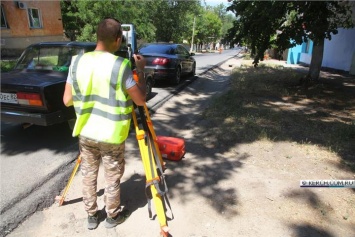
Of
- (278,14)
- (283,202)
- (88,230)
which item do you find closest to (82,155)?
(88,230)

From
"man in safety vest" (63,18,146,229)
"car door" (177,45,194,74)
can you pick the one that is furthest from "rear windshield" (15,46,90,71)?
"car door" (177,45,194,74)

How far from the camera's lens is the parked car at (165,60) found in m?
9.55

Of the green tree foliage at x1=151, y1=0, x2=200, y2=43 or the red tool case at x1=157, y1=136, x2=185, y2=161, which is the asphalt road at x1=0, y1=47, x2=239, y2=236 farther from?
the green tree foliage at x1=151, y1=0, x2=200, y2=43

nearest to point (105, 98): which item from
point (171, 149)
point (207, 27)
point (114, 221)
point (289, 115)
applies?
point (114, 221)

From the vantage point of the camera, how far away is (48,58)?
4832 millimetres

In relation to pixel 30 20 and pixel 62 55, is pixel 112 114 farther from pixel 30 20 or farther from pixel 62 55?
pixel 30 20

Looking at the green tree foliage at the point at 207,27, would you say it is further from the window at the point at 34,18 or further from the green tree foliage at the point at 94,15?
Result: the window at the point at 34,18

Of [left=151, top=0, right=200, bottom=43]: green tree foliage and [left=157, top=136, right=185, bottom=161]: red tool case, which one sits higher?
[left=151, top=0, right=200, bottom=43]: green tree foliage

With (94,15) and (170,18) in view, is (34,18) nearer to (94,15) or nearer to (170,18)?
(94,15)

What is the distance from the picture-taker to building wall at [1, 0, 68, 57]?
17.9 metres

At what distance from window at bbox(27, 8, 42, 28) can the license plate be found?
18.8 m

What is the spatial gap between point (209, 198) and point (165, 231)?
0.95 meters

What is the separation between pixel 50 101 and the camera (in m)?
3.92

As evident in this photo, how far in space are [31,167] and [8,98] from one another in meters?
1.10
